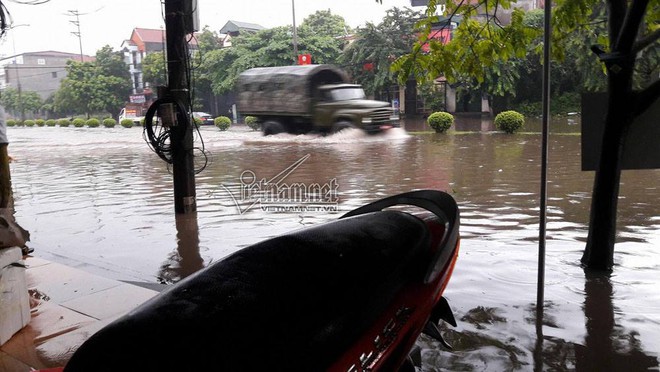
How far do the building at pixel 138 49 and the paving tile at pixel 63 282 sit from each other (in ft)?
Answer: 127

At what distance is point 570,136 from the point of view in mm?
18656

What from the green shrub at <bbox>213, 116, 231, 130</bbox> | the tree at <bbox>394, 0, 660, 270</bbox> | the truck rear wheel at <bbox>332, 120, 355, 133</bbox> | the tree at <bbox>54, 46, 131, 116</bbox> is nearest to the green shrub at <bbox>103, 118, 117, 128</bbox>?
the tree at <bbox>54, 46, 131, 116</bbox>

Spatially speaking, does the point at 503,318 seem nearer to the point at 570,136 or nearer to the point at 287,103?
the point at 287,103

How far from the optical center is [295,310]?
1.21 m

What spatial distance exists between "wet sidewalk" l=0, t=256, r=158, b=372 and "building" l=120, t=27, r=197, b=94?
39061mm

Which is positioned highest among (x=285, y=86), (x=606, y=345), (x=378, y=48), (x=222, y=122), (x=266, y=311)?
(x=378, y=48)

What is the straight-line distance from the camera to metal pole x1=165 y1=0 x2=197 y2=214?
6871 mm

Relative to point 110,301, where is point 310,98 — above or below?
above

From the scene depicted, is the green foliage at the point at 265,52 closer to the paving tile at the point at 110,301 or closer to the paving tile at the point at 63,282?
the paving tile at the point at 63,282

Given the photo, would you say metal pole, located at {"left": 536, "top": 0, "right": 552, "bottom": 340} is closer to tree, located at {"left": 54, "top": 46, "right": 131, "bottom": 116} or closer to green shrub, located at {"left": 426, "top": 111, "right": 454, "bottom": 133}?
green shrub, located at {"left": 426, "top": 111, "right": 454, "bottom": 133}

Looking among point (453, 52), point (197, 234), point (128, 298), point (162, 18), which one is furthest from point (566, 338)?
point (162, 18)

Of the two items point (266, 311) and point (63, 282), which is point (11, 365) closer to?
point (63, 282)

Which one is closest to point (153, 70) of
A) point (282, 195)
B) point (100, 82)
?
point (100, 82)

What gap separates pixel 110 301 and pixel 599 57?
385cm
